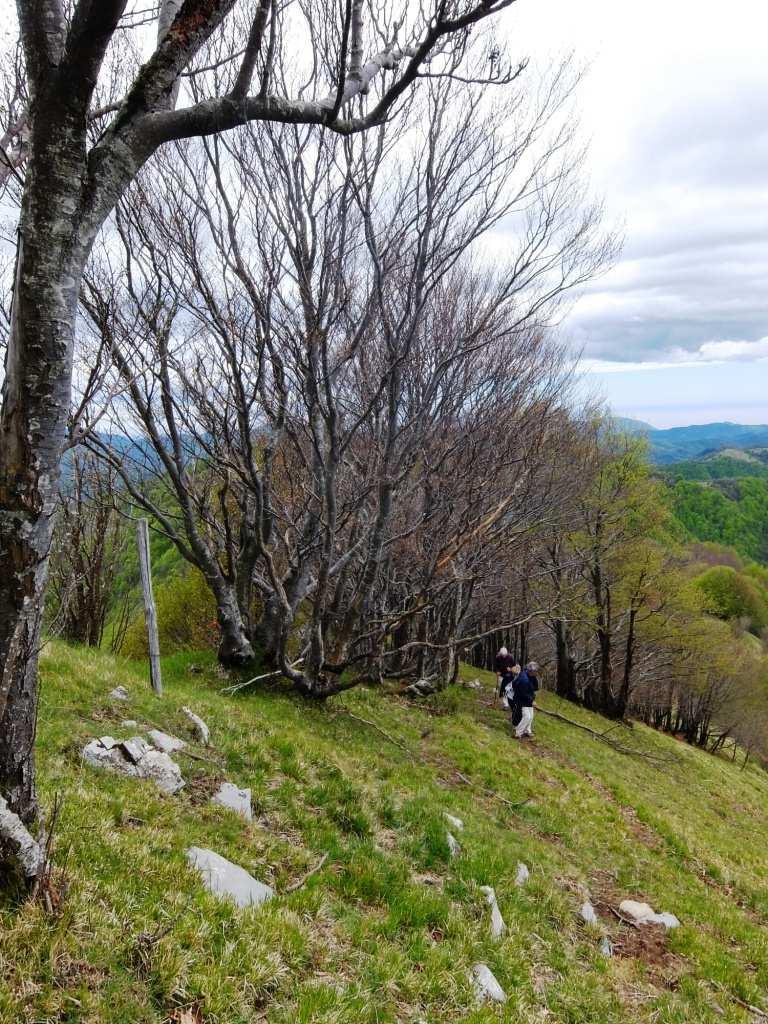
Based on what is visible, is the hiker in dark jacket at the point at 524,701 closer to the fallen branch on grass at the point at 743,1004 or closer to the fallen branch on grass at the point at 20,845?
the fallen branch on grass at the point at 743,1004

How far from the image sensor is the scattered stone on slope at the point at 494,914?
5115mm

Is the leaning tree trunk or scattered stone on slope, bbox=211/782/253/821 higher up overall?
the leaning tree trunk

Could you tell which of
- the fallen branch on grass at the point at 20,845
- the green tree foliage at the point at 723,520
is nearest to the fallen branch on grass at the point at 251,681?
the fallen branch on grass at the point at 20,845

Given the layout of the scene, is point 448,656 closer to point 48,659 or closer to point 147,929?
point 48,659

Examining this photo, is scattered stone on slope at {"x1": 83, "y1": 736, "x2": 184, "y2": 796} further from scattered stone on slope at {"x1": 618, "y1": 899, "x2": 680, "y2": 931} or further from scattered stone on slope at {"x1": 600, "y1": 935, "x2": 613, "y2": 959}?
scattered stone on slope at {"x1": 618, "y1": 899, "x2": 680, "y2": 931}

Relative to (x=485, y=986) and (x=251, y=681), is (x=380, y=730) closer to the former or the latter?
(x=251, y=681)

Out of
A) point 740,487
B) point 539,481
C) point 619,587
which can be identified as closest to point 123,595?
point 539,481

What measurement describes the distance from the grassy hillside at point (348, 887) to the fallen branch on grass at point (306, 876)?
0.06m

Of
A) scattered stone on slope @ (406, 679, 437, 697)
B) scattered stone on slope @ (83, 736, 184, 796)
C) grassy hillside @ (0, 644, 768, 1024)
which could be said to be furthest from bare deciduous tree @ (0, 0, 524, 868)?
scattered stone on slope @ (406, 679, 437, 697)

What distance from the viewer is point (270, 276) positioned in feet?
25.6

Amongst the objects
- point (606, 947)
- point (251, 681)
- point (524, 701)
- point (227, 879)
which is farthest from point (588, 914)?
point (524, 701)

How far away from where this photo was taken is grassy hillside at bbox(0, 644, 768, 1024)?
3154 millimetres

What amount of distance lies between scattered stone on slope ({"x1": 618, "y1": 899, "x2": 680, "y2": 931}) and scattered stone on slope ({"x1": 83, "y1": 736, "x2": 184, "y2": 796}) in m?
5.47

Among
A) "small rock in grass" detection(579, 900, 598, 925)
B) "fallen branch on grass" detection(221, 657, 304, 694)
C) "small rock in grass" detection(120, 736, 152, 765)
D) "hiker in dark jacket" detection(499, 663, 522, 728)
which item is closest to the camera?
"small rock in grass" detection(120, 736, 152, 765)
